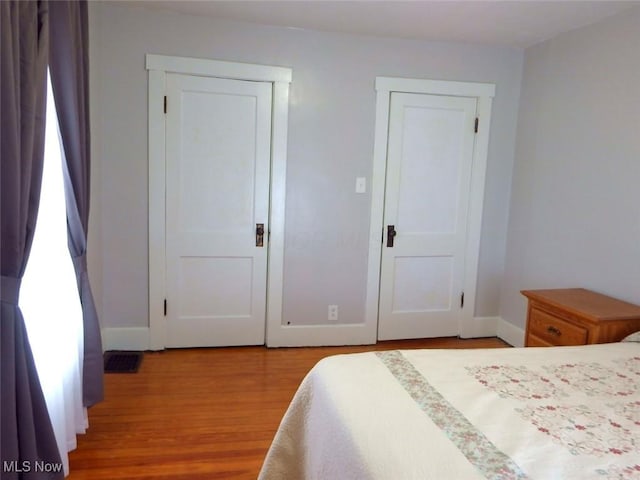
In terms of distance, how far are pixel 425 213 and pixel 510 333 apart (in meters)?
1.17

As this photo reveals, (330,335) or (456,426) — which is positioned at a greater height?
(456,426)

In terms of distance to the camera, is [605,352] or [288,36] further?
[288,36]

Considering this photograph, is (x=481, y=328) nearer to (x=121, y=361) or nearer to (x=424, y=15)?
(x=424, y=15)

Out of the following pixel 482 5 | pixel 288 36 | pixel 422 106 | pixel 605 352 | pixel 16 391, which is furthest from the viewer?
pixel 422 106

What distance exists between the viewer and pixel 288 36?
10.7 ft

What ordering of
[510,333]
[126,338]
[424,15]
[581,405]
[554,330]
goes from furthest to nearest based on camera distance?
1. [510,333]
2. [126,338]
3. [424,15]
4. [554,330]
5. [581,405]

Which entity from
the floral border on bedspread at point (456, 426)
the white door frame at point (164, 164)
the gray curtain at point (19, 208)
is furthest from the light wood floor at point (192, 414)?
the floral border on bedspread at point (456, 426)

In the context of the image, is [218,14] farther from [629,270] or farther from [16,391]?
[629,270]

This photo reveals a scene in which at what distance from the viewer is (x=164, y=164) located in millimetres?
3207

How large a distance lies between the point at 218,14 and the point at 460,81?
5.90 feet

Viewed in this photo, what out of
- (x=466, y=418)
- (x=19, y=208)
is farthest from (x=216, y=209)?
(x=466, y=418)

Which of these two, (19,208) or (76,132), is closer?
(19,208)

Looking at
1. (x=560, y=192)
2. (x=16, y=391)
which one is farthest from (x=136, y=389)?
(x=560, y=192)

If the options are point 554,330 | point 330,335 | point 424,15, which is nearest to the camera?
point 554,330
